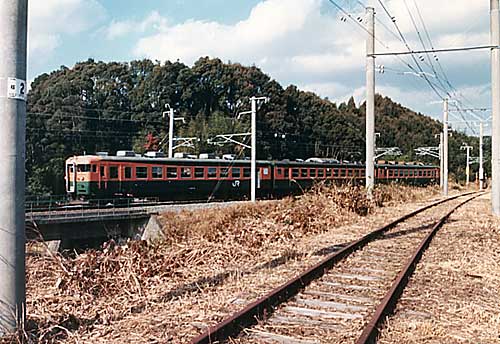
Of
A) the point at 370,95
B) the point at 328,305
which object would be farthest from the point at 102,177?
the point at 328,305

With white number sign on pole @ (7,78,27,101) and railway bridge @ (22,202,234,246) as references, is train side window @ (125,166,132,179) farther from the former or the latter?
white number sign on pole @ (7,78,27,101)

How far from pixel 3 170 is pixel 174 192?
27116 mm

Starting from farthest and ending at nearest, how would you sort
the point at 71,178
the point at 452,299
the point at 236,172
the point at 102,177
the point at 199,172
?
the point at 236,172
the point at 199,172
the point at 71,178
the point at 102,177
the point at 452,299

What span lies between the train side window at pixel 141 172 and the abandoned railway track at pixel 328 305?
21.6 metres

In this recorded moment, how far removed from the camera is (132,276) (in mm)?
6762

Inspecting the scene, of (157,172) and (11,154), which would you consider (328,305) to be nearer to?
(11,154)

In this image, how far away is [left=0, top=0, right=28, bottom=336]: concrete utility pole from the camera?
453cm

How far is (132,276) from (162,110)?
50.3m

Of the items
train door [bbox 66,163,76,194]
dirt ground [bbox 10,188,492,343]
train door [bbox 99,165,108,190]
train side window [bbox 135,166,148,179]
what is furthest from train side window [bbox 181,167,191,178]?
dirt ground [bbox 10,188,492,343]

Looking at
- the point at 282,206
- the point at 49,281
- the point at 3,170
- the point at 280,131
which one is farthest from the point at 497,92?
the point at 280,131

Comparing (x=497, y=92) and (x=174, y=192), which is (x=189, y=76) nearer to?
(x=174, y=192)

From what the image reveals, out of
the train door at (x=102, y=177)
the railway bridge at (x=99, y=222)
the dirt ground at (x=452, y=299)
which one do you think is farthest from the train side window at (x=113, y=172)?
the dirt ground at (x=452, y=299)

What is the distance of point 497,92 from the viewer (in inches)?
787

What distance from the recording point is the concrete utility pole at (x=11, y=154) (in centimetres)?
453
